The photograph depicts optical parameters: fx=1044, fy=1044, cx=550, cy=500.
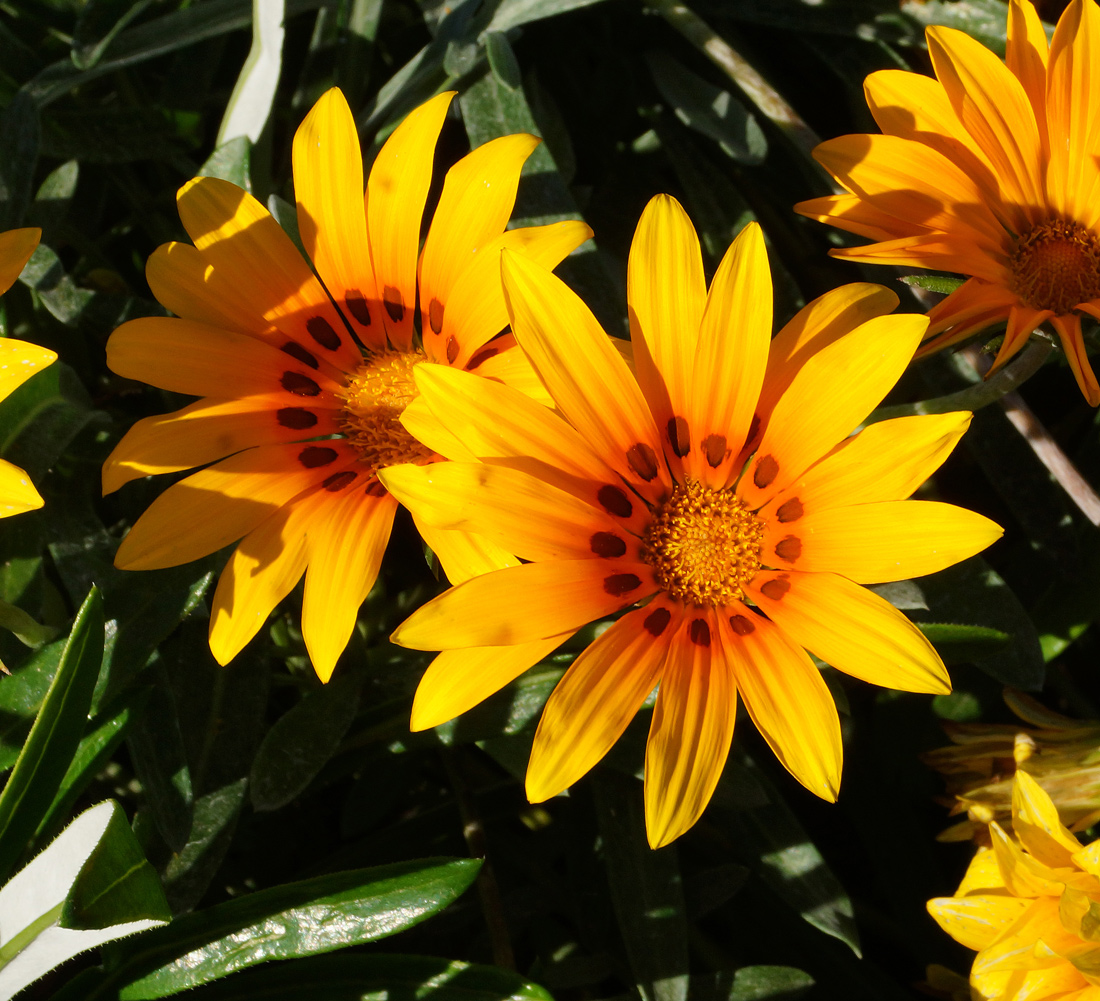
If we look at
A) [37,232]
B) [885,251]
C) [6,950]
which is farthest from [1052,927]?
[37,232]

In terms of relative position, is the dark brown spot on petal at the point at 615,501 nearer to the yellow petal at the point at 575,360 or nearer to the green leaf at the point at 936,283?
the yellow petal at the point at 575,360

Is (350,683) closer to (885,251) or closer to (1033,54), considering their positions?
(885,251)

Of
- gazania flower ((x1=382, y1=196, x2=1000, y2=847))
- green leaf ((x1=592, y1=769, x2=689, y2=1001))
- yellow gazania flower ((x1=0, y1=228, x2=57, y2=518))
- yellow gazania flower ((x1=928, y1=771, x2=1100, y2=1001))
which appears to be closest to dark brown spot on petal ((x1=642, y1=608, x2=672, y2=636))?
gazania flower ((x1=382, y1=196, x2=1000, y2=847))

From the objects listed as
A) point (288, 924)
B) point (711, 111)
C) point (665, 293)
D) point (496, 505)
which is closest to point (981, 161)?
point (711, 111)

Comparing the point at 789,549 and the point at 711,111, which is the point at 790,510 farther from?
the point at 711,111

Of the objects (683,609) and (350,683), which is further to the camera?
(350,683)

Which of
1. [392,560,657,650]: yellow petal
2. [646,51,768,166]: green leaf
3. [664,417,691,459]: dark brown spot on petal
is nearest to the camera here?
[392,560,657,650]: yellow petal

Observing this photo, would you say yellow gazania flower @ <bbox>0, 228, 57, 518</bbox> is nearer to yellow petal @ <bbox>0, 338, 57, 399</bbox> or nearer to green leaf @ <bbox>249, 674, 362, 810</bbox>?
yellow petal @ <bbox>0, 338, 57, 399</bbox>
